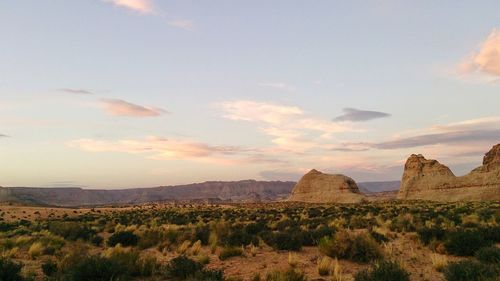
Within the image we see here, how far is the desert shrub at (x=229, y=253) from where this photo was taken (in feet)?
47.0

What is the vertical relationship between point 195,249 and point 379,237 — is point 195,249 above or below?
below

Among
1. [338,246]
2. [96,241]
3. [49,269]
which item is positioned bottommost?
[96,241]

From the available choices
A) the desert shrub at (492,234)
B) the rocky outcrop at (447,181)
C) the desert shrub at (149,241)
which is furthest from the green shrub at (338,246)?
the rocky outcrop at (447,181)

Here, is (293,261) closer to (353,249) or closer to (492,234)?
(353,249)

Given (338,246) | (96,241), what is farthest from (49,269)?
(96,241)

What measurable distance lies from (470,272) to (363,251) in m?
4.68

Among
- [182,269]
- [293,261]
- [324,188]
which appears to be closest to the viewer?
[182,269]

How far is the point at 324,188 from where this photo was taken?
333 ft

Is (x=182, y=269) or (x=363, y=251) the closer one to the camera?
(x=182, y=269)

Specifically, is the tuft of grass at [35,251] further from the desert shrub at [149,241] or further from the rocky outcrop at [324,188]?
the rocky outcrop at [324,188]

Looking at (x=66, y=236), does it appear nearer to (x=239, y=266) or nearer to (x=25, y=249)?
(x=25, y=249)

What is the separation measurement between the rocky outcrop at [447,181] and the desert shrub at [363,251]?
208 feet

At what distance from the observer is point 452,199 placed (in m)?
71.9

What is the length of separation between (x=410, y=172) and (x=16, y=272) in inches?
3470
